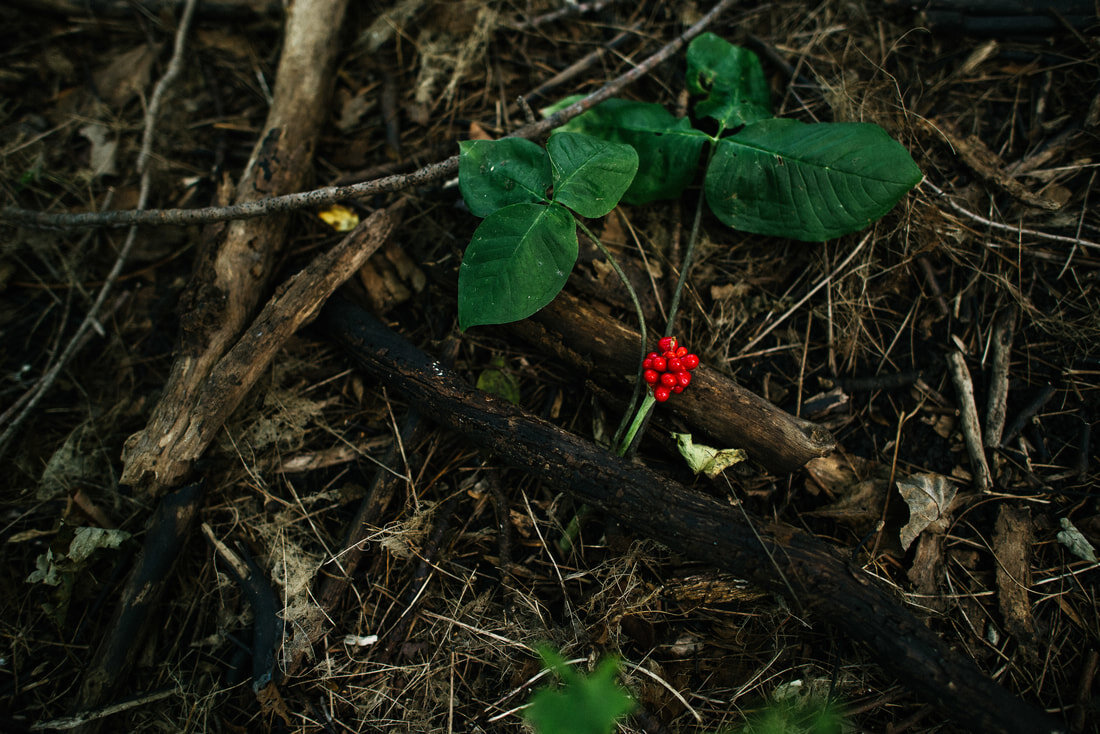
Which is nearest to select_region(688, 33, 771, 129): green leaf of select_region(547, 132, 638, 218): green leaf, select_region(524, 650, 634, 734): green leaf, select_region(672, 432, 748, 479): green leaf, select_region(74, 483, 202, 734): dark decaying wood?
select_region(547, 132, 638, 218): green leaf

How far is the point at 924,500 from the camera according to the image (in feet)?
5.94

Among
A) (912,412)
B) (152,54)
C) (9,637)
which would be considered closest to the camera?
(9,637)

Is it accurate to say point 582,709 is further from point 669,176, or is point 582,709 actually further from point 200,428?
point 669,176

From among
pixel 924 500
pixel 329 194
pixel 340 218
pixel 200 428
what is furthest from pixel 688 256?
pixel 200 428

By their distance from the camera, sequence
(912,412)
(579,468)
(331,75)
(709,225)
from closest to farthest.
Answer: (579,468)
(912,412)
(709,225)
(331,75)

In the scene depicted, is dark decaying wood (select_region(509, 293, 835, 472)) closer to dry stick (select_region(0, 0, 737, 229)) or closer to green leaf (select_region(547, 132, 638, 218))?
green leaf (select_region(547, 132, 638, 218))

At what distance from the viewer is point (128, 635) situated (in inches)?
68.1

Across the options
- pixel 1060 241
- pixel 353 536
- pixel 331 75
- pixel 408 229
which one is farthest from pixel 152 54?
pixel 1060 241

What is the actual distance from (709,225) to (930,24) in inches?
49.8

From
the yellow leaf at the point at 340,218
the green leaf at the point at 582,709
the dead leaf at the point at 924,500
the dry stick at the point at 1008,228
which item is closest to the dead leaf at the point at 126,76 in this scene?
the yellow leaf at the point at 340,218

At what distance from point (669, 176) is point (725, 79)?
1.64 feet

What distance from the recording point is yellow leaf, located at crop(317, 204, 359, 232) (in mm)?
2250

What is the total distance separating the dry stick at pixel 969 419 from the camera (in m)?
1.87

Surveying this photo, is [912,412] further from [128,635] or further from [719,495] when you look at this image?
[128,635]
